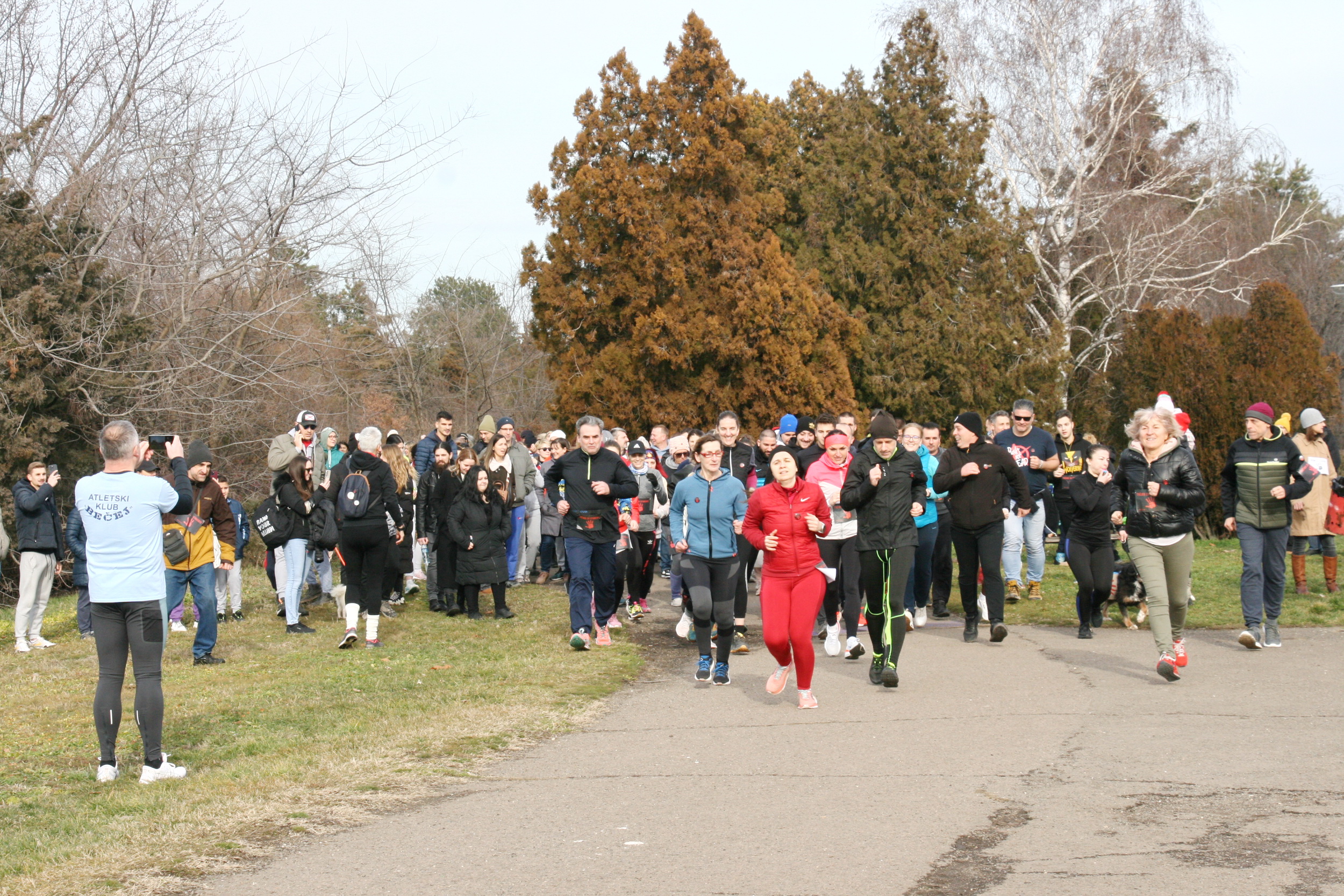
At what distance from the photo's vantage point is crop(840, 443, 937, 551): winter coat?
9.42 m

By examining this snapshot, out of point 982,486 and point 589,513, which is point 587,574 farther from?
point 982,486

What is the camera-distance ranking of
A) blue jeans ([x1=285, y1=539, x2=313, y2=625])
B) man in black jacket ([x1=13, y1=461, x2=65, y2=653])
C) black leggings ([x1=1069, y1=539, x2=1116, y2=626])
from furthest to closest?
blue jeans ([x1=285, y1=539, x2=313, y2=625]) → man in black jacket ([x1=13, y1=461, x2=65, y2=653]) → black leggings ([x1=1069, y1=539, x2=1116, y2=626])

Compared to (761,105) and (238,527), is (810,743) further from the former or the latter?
(761,105)

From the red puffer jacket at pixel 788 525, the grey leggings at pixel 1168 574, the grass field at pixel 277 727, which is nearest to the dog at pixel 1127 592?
the grass field at pixel 277 727

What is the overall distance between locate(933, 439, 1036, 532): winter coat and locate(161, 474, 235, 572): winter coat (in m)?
6.63

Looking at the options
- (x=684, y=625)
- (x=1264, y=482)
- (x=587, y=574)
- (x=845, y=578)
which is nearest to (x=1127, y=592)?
(x=1264, y=482)

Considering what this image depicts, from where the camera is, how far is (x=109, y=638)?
686 cm

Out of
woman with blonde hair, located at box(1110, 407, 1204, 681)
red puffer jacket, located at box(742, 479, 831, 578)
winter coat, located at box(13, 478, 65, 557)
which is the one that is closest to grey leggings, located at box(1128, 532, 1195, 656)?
woman with blonde hair, located at box(1110, 407, 1204, 681)

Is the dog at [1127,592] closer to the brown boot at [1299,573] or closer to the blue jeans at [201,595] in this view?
the brown boot at [1299,573]

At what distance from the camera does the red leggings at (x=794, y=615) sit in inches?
330

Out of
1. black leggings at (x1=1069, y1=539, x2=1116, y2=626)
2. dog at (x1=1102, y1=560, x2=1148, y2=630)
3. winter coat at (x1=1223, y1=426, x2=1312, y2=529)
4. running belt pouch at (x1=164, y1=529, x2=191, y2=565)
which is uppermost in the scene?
winter coat at (x1=1223, y1=426, x2=1312, y2=529)

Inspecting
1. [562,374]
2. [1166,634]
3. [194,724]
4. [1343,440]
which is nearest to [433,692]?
[194,724]

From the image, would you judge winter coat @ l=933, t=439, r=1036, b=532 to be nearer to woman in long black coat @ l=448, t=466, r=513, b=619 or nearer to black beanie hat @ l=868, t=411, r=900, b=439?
black beanie hat @ l=868, t=411, r=900, b=439

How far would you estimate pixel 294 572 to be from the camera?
12.6 meters
